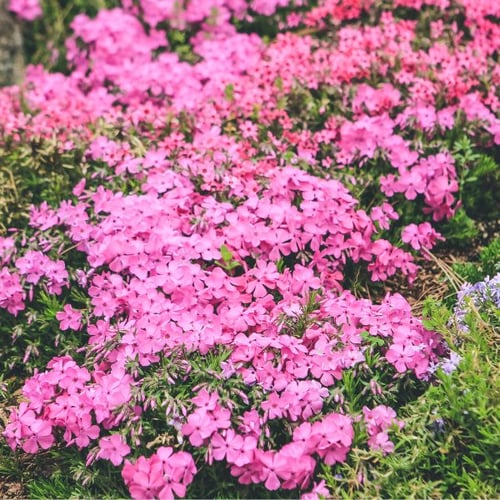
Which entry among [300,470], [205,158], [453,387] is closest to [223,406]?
[300,470]

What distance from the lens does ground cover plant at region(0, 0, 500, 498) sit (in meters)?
2.92

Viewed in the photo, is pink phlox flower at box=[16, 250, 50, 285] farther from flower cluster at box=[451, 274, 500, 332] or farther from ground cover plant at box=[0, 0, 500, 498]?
flower cluster at box=[451, 274, 500, 332]

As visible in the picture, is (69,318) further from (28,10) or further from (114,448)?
(28,10)

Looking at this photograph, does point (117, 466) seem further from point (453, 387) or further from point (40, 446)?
point (453, 387)

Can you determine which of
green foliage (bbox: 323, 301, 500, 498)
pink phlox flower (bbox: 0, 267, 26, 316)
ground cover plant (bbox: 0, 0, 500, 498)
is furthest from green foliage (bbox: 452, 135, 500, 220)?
pink phlox flower (bbox: 0, 267, 26, 316)

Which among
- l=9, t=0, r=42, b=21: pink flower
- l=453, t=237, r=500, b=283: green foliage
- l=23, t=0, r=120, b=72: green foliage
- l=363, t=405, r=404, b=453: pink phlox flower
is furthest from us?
l=9, t=0, r=42, b=21: pink flower

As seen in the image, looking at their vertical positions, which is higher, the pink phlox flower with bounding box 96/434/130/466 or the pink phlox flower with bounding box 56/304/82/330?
the pink phlox flower with bounding box 56/304/82/330

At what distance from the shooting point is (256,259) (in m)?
3.55

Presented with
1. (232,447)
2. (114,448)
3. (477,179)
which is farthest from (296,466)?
(477,179)

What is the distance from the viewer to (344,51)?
4871 mm

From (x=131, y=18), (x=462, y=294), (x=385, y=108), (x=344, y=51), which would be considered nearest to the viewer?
(x=462, y=294)

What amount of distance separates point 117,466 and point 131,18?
147 inches

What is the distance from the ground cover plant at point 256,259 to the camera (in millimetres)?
2922

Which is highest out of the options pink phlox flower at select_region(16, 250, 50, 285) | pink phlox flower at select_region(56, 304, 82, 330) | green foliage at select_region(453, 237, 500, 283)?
green foliage at select_region(453, 237, 500, 283)
